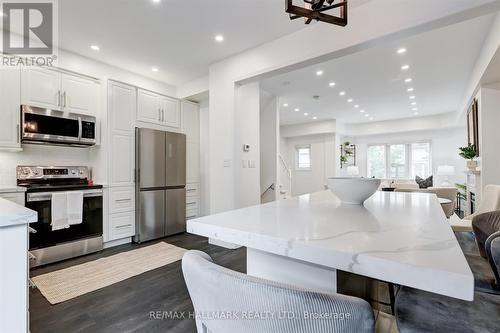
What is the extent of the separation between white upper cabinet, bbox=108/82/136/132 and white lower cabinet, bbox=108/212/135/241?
1.27 metres

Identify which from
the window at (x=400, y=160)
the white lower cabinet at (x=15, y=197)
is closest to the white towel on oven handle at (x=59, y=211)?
the white lower cabinet at (x=15, y=197)

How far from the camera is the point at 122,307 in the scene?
2012mm

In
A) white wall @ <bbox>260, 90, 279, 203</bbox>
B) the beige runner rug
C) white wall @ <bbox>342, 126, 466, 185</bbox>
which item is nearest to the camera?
the beige runner rug

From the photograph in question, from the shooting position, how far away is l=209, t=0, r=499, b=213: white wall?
2.09 m

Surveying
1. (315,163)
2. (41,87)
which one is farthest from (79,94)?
(315,163)

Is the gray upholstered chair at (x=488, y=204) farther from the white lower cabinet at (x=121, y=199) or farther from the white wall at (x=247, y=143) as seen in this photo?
the white lower cabinet at (x=121, y=199)

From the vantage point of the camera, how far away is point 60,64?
3.32 meters

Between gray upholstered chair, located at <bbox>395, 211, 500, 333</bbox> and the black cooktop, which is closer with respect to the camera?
gray upholstered chair, located at <bbox>395, 211, 500, 333</bbox>

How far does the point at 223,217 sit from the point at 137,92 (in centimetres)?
354

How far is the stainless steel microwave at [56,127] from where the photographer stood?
9.59 ft

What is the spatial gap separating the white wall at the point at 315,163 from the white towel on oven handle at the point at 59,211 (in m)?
7.31

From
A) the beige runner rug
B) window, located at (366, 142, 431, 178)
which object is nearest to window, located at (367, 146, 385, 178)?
window, located at (366, 142, 431, 178)

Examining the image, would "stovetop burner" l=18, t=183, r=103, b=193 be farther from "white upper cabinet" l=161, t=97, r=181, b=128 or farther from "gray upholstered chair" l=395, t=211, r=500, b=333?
"gray upholstered chair" l=395, t=211, r=500, b=333

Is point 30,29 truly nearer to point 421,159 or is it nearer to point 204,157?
point 204,157
